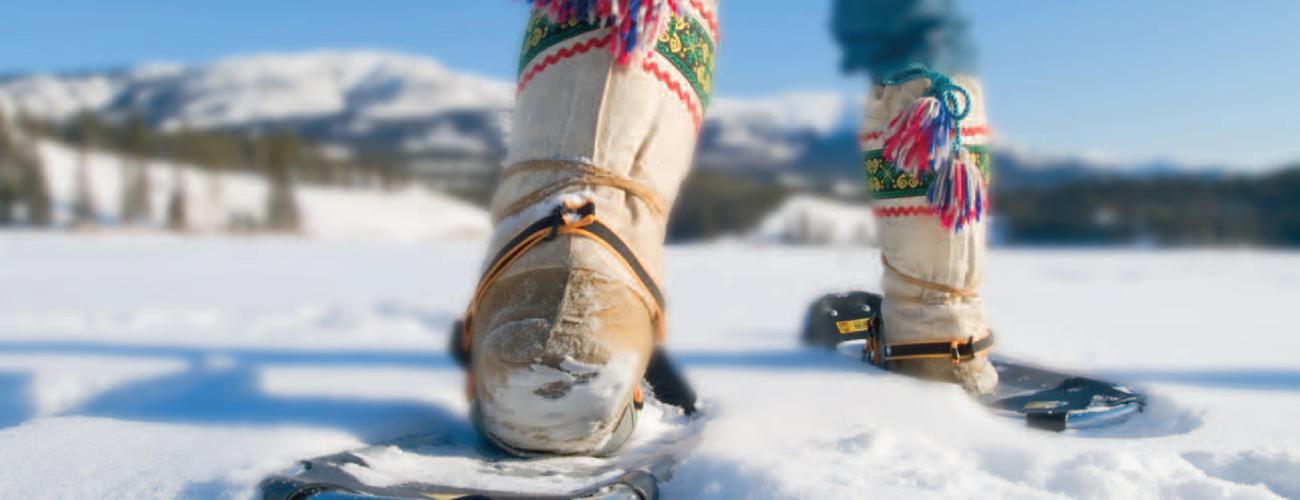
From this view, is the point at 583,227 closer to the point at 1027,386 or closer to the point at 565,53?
the point at 565,53

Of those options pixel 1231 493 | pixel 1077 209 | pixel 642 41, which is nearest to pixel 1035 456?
pixel 1231 493

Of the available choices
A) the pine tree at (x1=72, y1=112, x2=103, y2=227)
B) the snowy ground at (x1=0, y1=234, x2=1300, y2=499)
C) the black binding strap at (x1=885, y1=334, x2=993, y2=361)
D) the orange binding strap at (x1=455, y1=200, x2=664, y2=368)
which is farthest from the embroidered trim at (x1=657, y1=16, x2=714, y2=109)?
the pine tree at (x1=72, y1=112, x2=103, y2=227)

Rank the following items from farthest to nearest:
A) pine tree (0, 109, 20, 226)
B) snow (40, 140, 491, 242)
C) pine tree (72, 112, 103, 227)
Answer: pine tree (72, 112, 103, 227) < snow (40, 140, 491, 242) < pine tree (0, 109, 20, 226)

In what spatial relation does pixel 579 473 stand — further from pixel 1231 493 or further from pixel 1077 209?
pixel 1077 209

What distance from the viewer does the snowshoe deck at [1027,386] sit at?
2.17 feet

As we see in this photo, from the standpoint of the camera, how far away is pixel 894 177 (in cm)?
85

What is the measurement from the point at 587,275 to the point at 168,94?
2869 inches

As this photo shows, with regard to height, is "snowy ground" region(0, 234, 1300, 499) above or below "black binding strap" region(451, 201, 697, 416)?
below

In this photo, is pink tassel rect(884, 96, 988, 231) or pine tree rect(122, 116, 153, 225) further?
pine tree rect(122, 116, 153, 225)

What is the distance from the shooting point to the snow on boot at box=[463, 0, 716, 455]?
49 cm

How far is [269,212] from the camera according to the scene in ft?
84.1

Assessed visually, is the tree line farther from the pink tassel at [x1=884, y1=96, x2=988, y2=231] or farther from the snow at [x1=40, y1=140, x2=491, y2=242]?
the pink tassel at [x1=884, y1=96, x2=988, y2=231]

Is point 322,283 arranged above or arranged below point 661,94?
below

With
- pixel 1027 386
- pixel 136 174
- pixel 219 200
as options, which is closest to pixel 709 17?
pixel 1027 386
